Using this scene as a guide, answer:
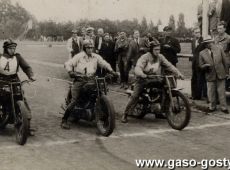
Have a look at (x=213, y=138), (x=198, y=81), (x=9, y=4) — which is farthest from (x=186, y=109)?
(x=9, y=4)

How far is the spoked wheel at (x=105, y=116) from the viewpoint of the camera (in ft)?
29.6

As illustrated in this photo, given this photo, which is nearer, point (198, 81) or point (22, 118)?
point (22, 118)

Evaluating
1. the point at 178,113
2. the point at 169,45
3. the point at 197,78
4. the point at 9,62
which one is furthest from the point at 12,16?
the point at 178,113

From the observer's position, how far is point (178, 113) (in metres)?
9.91

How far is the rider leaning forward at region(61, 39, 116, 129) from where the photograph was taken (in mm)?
9898

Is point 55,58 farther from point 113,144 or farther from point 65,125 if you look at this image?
point 113,144

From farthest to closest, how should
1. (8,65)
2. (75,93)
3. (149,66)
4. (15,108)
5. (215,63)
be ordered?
(215,63)
(149,66)
(75,93)
(8,65)
(15,108)

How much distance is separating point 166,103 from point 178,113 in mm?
429

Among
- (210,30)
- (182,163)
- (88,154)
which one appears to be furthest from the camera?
(210,30)

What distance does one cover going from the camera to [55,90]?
54.0ft

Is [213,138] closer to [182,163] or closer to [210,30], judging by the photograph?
[182,163]

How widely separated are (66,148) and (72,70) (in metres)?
2.29

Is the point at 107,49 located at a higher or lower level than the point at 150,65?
lower

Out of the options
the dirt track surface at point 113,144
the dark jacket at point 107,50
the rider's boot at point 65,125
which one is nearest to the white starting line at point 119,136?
the dirt track surface at point 113,144
